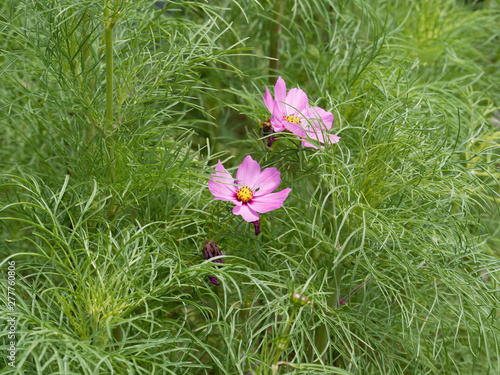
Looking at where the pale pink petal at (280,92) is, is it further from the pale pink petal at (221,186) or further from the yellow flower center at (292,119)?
the pale pink petal at (221,186)

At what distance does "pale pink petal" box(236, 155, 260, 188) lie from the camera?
835mm

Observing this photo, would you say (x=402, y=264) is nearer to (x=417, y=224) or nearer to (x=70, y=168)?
(x=417, y=224)

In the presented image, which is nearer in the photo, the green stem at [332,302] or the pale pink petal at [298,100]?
the green stem at [332,302]

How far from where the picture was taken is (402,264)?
0.75 m

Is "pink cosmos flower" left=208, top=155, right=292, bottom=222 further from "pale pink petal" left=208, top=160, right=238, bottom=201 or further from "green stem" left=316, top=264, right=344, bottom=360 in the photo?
"green stem" left=316, top=264, right=344, bottom=360

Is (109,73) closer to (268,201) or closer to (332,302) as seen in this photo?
(268,201)

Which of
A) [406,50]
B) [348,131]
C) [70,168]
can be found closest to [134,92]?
[70,168]

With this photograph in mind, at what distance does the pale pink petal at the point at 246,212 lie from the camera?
2.52 feet

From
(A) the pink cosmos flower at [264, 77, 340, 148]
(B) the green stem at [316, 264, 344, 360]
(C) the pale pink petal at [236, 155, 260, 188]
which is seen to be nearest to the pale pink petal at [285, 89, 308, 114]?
(A) the pink cosmos flower at [264, 77, 340, 148]

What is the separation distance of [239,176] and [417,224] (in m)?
0.28

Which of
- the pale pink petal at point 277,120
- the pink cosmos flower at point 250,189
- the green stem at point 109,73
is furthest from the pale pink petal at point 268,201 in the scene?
the green stem at point 109,73

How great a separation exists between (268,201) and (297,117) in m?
0.17

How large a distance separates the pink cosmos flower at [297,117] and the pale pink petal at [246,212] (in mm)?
129

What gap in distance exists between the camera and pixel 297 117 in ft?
2.92
